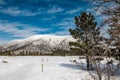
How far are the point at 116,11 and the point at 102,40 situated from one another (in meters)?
7.76

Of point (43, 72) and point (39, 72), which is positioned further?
point (43, 72)

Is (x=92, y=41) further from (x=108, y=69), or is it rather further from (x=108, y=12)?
(x=108, y=12)

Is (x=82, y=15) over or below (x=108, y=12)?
over

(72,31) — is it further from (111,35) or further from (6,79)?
(111,35)

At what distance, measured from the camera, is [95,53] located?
6.05 metres

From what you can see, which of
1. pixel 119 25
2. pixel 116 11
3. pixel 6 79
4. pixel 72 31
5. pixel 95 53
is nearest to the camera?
pixel 95 53

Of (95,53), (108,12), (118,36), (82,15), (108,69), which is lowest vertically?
(108,69)

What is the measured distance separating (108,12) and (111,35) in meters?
5.68

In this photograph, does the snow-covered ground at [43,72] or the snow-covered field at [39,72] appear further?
the snow-covered field at [39,72]

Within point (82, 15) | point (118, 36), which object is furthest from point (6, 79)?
point (82, 15)

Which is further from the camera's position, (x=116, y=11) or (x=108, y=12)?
(x=116, y=11)

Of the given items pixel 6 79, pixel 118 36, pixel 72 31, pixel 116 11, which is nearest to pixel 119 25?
pixel 118 36

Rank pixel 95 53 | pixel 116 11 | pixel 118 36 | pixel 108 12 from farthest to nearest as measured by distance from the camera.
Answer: pixel 116 11, pixel 108 12, pixel 118 36, pixel 95 53

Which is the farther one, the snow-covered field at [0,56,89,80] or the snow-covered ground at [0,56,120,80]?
the snow-covered field at [0,56,89,80]
